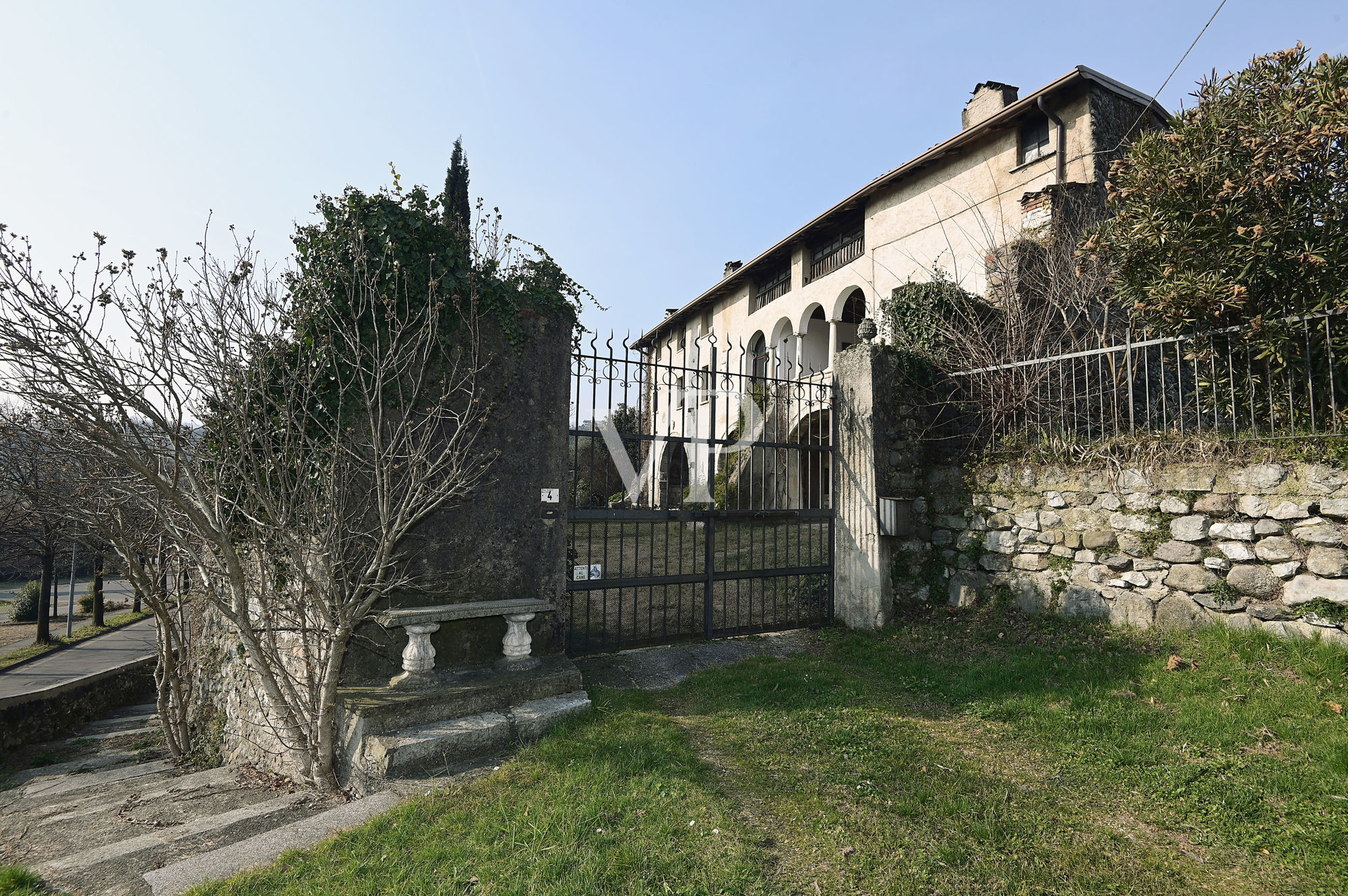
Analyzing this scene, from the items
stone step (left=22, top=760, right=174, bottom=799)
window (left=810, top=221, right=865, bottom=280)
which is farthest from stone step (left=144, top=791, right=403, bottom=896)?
window (left=810, top=221, right=865, bottom=280)

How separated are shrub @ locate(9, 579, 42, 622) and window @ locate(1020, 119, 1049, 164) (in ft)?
79.9

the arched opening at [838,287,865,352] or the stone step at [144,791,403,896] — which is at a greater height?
the arched opening at [838,287,865,352]

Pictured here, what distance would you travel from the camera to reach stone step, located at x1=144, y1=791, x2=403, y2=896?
2719mm

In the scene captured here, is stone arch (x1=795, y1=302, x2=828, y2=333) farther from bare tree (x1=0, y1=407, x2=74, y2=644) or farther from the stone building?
bare tree (x1=0, y1=407, x2=74, y2=644)

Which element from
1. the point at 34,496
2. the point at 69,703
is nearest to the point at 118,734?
the point at 69,703

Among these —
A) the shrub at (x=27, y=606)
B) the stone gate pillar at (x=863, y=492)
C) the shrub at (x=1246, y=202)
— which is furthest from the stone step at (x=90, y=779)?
the shrub at (x=27, y=606)

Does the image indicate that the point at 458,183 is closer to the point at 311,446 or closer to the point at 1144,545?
the point at 311,446

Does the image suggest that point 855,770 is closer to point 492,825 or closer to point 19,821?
point 492,825

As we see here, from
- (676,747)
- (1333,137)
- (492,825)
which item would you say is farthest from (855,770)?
(1333,137)

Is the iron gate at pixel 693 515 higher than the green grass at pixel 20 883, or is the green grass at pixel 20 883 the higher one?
the iron gate at pixel 693 515

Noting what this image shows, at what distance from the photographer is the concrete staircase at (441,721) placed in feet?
12.1

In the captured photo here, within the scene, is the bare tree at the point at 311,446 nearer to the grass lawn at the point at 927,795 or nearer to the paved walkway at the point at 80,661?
the grass lawn at the point at 927,795

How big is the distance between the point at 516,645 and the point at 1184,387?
6.56 metres

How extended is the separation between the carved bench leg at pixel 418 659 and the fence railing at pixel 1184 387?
5.42 meters
